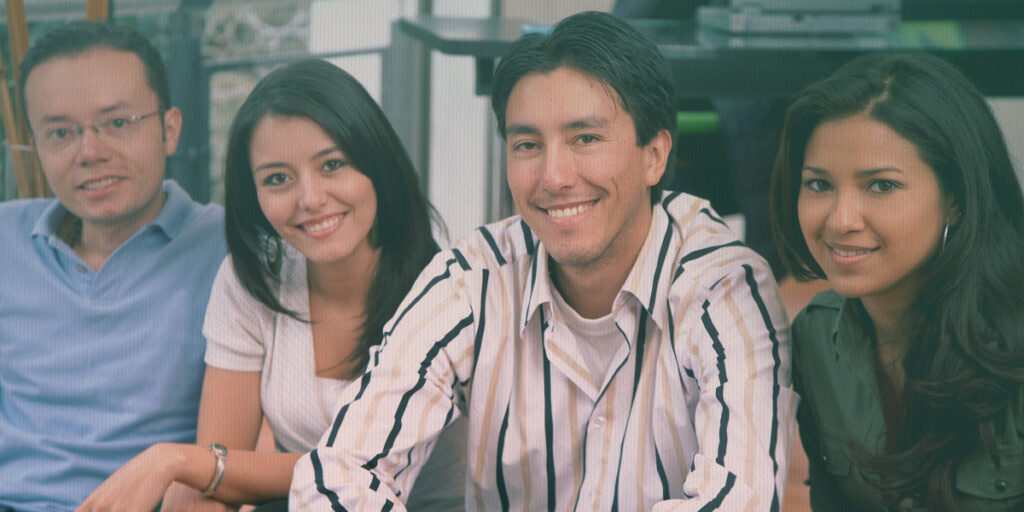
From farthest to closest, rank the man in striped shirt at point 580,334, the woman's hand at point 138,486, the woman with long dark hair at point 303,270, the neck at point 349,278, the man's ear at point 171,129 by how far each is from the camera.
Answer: the man's ear at point 171,129 < the neck at point 349,278 < the woman with long dark hair at point 303,270 < the woman's hand at point 138,486 < the man in striped shirt at point 580,334

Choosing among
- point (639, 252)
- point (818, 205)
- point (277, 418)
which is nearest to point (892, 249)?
point (818, 205)

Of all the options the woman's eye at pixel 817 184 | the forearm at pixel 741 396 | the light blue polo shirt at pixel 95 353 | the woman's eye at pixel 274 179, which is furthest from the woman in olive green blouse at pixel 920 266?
the light blue polo shirt at pixel 95 353

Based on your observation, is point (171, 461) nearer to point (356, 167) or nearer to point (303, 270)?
point (303, 270)

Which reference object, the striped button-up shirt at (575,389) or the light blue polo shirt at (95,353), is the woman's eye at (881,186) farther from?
the light blue polo shirt at (95,353)

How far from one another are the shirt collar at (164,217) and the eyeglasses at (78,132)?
12 cm

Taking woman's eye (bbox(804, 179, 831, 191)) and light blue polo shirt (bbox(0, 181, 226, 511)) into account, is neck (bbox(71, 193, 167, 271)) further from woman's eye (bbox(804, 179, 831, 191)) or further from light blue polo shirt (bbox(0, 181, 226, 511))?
woman's eye (bbox(804, 179, 831, 191))

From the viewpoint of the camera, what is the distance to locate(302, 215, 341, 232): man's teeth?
1.55 meters

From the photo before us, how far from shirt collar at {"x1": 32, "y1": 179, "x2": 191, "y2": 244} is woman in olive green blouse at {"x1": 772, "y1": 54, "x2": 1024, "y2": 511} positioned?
3.66ft

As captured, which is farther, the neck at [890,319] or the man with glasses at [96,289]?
the man with glasses at [96,289]

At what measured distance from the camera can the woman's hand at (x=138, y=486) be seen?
1.37 m

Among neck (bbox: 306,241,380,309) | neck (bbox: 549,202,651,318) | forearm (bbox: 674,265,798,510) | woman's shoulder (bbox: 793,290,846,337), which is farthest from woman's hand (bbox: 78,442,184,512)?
woman's shoulder (bbox: 793,290,846,337)

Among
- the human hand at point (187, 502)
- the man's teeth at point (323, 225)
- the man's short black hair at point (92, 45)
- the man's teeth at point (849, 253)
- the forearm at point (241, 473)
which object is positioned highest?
the man's short black hair at point (92, 45)

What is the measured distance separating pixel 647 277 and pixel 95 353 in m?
1.04

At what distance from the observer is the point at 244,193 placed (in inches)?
62.9
